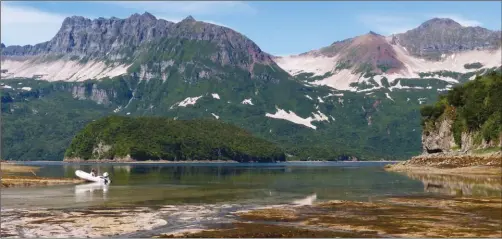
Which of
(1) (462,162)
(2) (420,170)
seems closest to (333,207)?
(1) (462,162)

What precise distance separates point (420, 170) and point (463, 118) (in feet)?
74.1

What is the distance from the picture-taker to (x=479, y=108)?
16100cm

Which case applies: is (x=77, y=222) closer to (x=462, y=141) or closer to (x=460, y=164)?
(x=460, y=164)

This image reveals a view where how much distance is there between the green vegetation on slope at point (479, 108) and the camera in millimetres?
149875

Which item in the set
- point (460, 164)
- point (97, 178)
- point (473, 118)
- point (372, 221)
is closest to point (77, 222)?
point (372, 221)

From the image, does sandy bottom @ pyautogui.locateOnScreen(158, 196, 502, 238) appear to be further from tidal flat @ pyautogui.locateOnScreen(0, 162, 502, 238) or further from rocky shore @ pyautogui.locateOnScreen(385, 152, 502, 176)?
rocky shore @ pyautogui.locateOnScreen(385, 152, 502, 176)

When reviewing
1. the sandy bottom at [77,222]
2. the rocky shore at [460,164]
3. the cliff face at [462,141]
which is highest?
the cliff face at [462,141]

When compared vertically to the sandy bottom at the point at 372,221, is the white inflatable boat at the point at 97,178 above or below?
below

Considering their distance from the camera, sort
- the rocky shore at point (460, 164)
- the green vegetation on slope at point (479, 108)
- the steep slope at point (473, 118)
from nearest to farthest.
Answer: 1. the rocky shore at point (460, 164)
2. the steep slope at point (473, 118)
3. the green vegetation on slope at point (479, 108)

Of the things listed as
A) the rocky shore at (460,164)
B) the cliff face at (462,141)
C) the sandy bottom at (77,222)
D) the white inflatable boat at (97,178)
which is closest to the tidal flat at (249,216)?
the sandy bottom at (77,222)

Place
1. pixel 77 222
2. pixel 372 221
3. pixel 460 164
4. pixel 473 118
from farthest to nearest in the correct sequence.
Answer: pixel 473 118 → pixel 460 164 → pixel 372 221 → pixel 77 222

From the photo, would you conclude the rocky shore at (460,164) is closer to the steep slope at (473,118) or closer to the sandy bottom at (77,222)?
the steep slope at (473,118)

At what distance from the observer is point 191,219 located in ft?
163

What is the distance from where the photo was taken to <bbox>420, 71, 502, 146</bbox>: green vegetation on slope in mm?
149875
